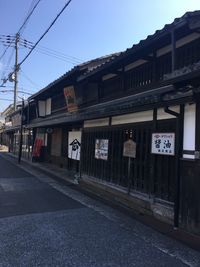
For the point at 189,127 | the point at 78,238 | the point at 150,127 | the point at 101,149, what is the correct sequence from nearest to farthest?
the point at 78,238 < the point at 189,127 < the point at 150,127 < the point at 101,149

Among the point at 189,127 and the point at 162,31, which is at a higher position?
the point at 162,31

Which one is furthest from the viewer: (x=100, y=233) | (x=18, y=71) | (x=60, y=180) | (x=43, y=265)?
(x=18, y=71)

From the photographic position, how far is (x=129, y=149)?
9875 mm

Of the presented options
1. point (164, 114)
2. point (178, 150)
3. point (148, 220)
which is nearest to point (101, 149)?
point (164, 114)

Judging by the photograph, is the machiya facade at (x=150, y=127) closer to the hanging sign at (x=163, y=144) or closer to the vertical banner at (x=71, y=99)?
the hanging sign at (x=163, y=144)

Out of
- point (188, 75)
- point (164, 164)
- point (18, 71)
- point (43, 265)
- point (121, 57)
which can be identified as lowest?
point (43, 265)

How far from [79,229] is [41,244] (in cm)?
130

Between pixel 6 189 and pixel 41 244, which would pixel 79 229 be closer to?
pixel 41 244

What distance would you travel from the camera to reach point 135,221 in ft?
27.1

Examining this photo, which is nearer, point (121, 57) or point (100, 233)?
point (100, 233)

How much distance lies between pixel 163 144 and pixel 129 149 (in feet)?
5.73

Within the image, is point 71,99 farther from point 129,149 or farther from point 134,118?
point 129,149

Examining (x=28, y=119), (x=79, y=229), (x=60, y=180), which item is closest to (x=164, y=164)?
(x=79, y=229)

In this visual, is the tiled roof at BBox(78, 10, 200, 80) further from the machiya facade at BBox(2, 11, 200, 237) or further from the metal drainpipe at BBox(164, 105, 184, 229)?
the metal drainpipe at BBox(164, 105, 184, 229)
